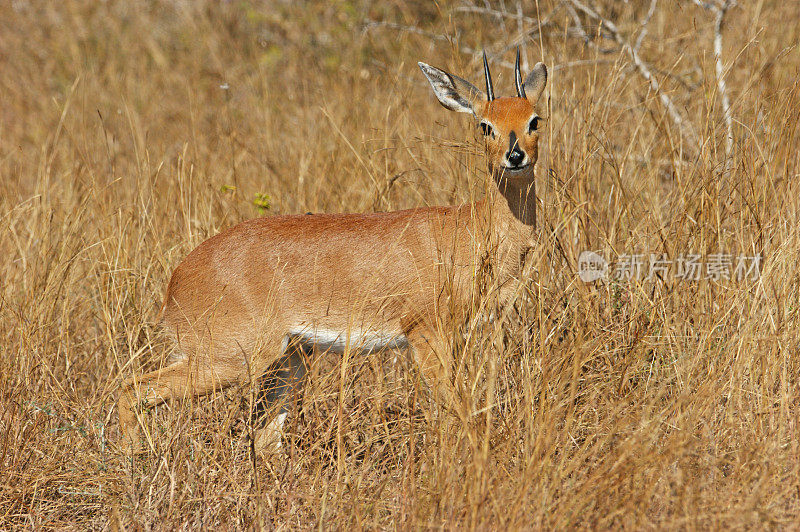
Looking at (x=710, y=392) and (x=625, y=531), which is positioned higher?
(x=710, y=392)

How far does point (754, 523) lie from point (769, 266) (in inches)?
55.2

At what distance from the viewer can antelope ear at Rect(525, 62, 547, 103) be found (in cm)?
435

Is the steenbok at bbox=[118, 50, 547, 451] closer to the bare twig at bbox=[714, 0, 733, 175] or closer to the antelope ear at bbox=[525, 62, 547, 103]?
the antelope ear at bbox=[525, 62, 547, 103]

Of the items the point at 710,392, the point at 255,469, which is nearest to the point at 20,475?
the point at 255,469

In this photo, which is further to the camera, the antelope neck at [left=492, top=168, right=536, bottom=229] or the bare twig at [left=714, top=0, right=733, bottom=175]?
the bare twig at [left=714, top=0, right=733, bottom=175]

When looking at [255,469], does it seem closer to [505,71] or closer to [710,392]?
[710,392]

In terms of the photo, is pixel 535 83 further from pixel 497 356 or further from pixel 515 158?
pixel 497 356

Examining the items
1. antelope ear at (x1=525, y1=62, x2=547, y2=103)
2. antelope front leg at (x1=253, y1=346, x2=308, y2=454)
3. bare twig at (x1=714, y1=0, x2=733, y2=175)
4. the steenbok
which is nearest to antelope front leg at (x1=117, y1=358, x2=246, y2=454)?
the steenbok

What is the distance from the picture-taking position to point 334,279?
4094 mm

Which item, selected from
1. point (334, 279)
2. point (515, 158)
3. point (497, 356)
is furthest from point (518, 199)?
point (334, 279)

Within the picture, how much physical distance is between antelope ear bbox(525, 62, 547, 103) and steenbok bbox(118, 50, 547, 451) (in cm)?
18

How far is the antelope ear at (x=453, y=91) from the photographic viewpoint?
416 cm

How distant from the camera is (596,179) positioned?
4.87 metres

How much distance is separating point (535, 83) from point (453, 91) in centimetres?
44
